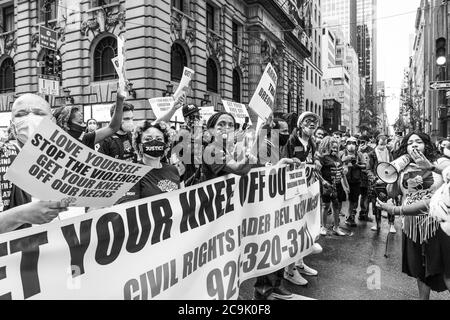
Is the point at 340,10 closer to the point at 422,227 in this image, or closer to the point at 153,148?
the point at 422,227

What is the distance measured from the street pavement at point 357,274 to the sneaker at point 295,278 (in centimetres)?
5

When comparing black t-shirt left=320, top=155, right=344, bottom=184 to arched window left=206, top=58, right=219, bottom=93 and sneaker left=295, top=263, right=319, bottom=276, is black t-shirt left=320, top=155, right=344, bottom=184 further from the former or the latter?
arched window left=206, top=58, right=219, bottom=93

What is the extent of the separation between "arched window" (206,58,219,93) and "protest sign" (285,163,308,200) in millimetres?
19278

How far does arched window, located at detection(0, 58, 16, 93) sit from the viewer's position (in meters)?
22.2

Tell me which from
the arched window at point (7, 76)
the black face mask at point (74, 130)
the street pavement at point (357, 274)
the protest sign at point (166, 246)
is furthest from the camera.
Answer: the arched window at point (7, 76)

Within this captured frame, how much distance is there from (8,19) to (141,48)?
468 inches

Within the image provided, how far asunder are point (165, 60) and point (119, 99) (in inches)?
586

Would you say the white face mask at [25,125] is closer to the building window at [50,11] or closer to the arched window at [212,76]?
the building window at [50,11]

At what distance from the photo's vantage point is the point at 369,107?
61.5 meters

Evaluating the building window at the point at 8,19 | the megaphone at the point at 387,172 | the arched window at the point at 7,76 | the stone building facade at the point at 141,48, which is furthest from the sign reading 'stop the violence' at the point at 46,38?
the building window at the point at 8,19

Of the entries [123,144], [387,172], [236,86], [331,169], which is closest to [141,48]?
[236,86]

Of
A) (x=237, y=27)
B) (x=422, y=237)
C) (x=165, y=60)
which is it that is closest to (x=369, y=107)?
(x=237, y=27)

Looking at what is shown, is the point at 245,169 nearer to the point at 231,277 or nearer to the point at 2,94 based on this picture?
the point at 231,277

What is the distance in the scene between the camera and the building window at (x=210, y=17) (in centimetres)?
2273
